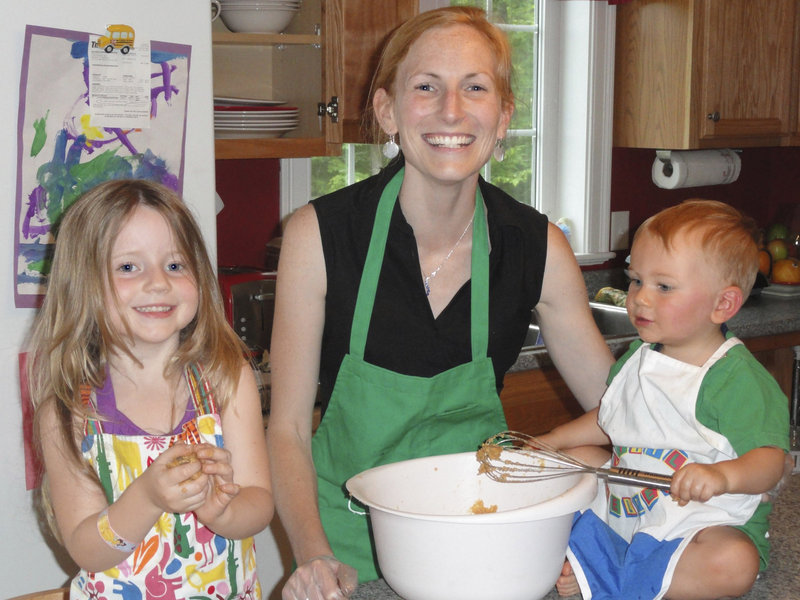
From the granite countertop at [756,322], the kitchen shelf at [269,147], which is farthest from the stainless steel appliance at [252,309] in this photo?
the granite countertop at [756,322]

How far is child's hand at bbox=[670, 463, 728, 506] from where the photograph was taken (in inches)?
39.1

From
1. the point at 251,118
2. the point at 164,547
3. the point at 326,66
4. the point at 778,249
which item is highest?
the point at 326,66

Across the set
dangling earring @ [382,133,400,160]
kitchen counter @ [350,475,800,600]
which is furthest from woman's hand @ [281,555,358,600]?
dangling earring @ [382,133,400,160]

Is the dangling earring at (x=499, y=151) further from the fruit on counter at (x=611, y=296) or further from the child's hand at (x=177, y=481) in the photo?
the fruit on counter at (x=611, y=296)

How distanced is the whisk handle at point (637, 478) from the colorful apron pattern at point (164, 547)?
51 centimetres

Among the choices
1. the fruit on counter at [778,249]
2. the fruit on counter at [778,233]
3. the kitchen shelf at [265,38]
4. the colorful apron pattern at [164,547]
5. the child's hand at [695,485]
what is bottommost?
the colorful apron pattern at [164,547]

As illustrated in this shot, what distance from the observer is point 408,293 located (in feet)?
4.82

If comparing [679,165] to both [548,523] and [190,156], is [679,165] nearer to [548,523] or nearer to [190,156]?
[190,156]

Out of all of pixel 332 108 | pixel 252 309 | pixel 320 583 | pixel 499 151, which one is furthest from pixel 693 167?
pixel 320 583

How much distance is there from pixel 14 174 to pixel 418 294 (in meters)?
0.67

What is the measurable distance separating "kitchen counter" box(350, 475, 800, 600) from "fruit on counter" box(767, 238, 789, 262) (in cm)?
242

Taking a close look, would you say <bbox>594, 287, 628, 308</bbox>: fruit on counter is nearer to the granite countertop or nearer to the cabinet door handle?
the granite countertop

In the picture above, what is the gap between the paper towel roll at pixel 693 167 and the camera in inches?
130

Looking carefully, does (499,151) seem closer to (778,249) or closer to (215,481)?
(215,481)
